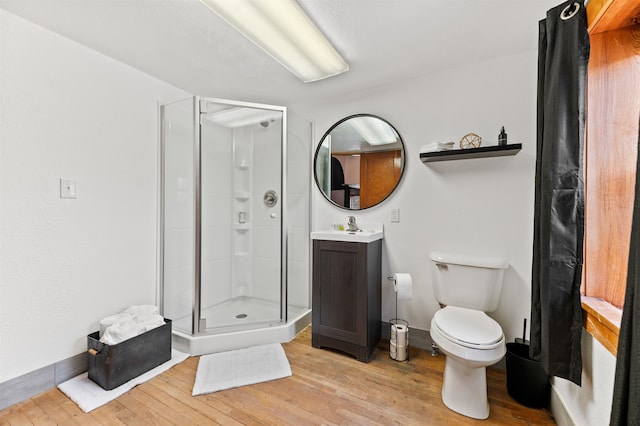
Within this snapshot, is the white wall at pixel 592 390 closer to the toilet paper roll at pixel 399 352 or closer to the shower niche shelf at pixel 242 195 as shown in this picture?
the toilet paper roll at pixel 399 352

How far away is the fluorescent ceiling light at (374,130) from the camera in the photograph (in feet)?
7.77

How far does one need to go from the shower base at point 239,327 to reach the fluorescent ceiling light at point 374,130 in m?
1.75

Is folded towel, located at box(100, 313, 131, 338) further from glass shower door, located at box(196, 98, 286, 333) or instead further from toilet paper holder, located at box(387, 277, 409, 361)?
toilet paper holder, located at box(387, 277, 409, 361)

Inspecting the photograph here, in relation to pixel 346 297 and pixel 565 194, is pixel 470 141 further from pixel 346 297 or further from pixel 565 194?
pixel 346 297

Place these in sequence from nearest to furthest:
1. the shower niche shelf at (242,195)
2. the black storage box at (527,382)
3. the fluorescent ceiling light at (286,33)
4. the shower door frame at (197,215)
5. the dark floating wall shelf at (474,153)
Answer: the fluorescent ceiling light at (286,33) → the black storage box at (527,382) → the dark floating wall shelf at (474,153) → the shower door frame at (197,215) → the shower niche shelf at (242,195)

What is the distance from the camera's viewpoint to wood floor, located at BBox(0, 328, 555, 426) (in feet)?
4.70

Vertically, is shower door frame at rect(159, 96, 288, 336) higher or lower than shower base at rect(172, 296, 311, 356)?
higher

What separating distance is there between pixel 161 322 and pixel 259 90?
85.0 inches

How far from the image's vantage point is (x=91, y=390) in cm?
165

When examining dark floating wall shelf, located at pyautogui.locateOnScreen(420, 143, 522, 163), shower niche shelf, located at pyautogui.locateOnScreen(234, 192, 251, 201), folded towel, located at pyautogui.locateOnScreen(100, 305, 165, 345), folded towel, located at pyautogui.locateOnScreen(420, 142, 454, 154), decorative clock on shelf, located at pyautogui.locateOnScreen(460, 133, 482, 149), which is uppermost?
decorative clock on shelf, located at pyautogui.locateOnScreen(460, 133, 482, 149)

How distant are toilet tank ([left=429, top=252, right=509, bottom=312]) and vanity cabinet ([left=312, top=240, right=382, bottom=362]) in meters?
0.51

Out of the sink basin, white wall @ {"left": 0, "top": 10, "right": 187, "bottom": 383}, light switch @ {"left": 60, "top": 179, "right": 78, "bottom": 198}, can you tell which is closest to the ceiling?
white wall @ {"left": 0, "top": 10, "right": 187, "bottom": 383}

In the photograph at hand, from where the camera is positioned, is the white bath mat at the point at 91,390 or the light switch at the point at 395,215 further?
the light switch at the point at 395,215

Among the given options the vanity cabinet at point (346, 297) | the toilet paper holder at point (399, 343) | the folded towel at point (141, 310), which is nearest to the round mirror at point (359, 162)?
the vanity cabinet at point (346, 297)
